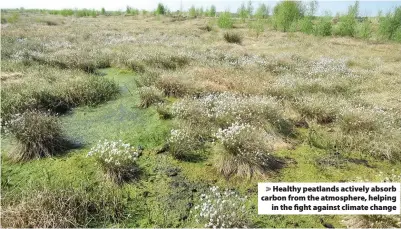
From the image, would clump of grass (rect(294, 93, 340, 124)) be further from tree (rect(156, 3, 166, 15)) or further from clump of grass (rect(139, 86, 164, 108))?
tree (rect(156, 3, 166, 15))

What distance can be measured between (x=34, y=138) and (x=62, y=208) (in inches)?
103

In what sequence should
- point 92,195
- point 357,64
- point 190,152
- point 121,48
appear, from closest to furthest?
point 92,195 → point 190,152 → point 357,64 → point 121,48

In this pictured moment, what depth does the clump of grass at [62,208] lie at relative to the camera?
4.21 m

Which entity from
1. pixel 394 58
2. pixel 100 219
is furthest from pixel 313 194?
pixel 394 58

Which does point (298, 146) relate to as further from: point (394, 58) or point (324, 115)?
point (394, 58)

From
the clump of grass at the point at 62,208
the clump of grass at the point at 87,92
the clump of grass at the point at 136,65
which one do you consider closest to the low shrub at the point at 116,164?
the clump of grass at the point at 62,208

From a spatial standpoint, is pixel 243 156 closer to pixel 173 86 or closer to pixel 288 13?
pixel 173 86

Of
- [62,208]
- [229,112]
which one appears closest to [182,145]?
[229,112]

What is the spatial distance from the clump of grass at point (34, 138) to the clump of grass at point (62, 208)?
Answer: 1.63 metres

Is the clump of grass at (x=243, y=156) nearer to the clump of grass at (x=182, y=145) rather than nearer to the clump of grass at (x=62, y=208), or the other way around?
the clump of grass at (x=182, y=145)

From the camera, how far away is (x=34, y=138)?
6.29 meters

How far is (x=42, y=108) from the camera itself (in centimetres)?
877

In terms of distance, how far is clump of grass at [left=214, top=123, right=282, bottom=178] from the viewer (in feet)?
19.1

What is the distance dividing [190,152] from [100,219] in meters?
2.67
